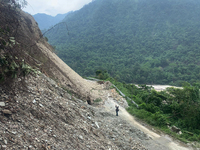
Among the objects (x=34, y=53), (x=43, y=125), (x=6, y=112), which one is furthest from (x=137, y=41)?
(x=6, y=112)

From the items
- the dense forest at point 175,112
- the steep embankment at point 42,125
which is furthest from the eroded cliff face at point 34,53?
Result: the dense forest at point 175,112

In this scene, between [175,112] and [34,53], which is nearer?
[34,53]

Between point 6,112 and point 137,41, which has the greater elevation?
point 137,41

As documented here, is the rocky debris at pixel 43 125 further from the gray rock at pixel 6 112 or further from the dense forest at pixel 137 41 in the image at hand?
the dense forest at pixel 137 41

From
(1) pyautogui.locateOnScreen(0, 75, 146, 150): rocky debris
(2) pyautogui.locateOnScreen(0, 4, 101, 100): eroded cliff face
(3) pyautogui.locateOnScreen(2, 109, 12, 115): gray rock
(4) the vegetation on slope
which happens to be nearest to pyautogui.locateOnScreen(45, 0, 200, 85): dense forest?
(2) pyautogui.locateOnScreen(0, 4, 101, 100): eroded cliff face

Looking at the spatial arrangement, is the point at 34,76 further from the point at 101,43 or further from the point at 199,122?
the point at 101,43

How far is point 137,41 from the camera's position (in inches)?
3388

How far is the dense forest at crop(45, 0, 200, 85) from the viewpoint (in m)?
53.7

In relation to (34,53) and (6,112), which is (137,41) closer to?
(34,53)

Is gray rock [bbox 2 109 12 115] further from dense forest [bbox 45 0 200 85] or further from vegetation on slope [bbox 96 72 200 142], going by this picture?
dense forest [bbox 45 0 200 85]

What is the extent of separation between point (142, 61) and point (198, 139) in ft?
200

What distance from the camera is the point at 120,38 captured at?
310 feet

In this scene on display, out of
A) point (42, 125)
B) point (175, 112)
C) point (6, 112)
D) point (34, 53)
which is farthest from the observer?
point (175, 112)

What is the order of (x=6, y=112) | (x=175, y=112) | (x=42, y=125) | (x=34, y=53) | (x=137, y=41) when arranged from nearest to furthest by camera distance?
(x=6, y=112) → (x=42, y=125) → (x=34, y=53) → (x=175, y=112) → (x=137, y=41)
